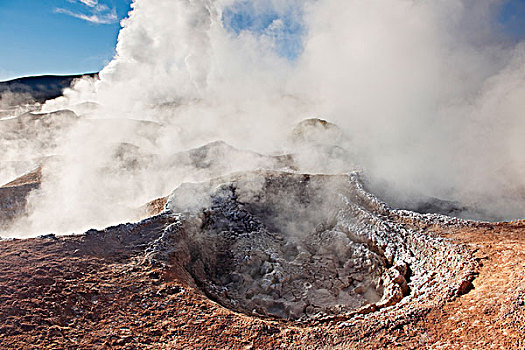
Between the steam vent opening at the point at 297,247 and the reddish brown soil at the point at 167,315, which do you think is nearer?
the reddish brown soil at the point at 167,315

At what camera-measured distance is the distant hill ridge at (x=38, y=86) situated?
4062cm

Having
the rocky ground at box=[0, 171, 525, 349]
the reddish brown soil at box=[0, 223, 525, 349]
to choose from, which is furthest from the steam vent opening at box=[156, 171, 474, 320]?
the reddish brown soil at box=[0, 223, 525, 349]

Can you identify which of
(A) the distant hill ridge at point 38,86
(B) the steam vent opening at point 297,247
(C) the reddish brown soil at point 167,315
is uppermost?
(A) the distant hill ridge at point 38,86

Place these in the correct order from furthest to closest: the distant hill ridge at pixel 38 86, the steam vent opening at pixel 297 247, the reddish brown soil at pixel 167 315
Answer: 1. the distant hill ridge at pixel 38 86
2. the steam vent opening at pixel 297 247
3. the reddish brown soil at pixel 167 315

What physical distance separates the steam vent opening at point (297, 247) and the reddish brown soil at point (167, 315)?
0.77 metres

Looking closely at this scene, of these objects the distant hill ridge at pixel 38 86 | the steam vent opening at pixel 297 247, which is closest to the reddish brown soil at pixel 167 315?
the steam vent opening at pixel 297 247

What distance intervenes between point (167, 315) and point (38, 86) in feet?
164

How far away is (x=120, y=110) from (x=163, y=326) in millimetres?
21834

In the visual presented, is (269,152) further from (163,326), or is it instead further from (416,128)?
(163,326)

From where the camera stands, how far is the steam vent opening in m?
5.94

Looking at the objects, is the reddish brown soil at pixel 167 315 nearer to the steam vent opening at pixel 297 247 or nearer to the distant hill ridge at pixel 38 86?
the steam vent opening at pixel 297 247

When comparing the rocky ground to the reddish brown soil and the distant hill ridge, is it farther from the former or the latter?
the distant hill ridge

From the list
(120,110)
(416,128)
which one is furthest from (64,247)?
(120,110)

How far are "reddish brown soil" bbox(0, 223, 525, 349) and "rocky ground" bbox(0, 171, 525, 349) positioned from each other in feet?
0.04
